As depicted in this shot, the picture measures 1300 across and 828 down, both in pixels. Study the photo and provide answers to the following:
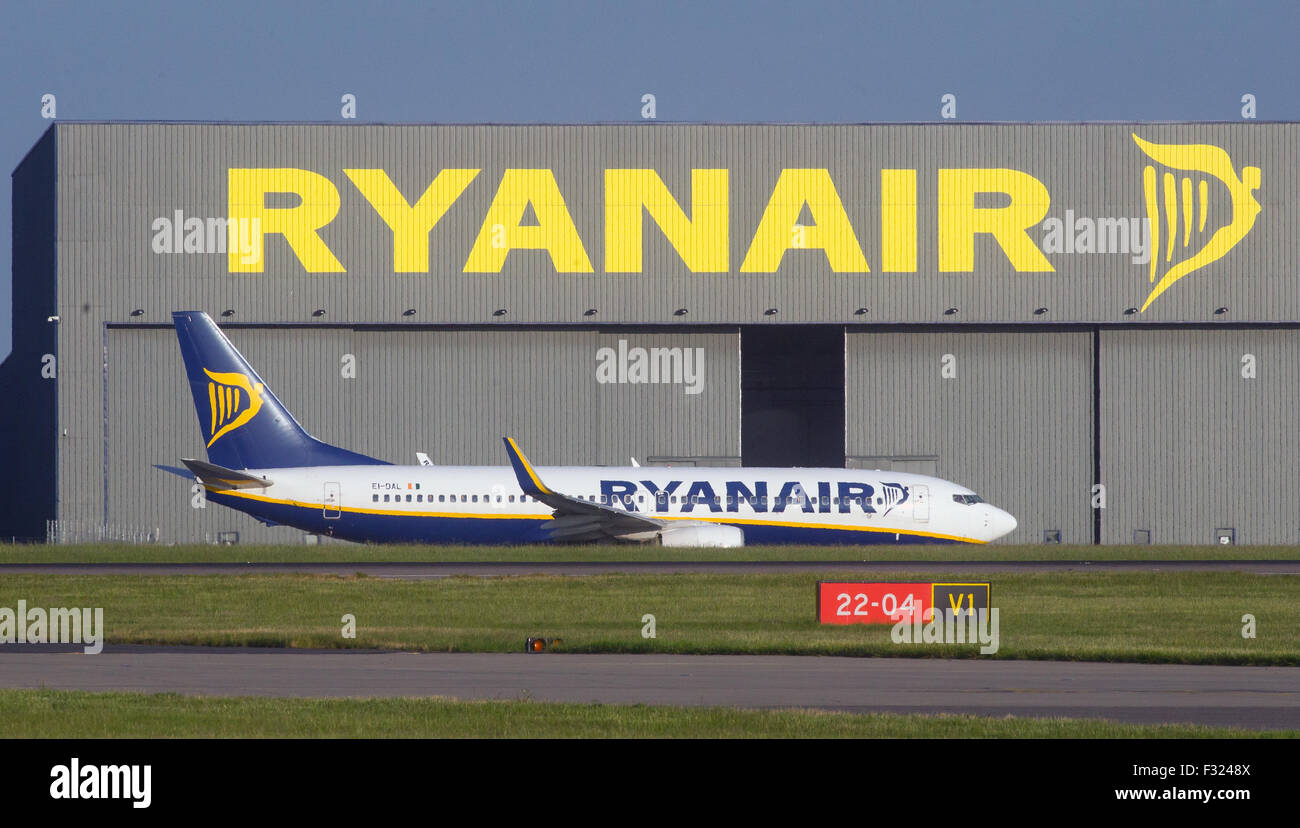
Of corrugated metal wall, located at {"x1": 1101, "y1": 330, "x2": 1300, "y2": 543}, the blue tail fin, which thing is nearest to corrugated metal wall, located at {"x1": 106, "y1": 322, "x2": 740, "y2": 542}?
the blue tail fin

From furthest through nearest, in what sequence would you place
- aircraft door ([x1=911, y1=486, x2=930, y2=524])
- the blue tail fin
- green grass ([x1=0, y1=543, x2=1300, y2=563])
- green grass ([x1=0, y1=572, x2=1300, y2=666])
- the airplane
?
aircraft door ([x1=911, y1=486, x2=930, y2=524]), the blue tail fin, the airplane, green grass ([x1=0, y1=543, x2=1300, y2=563]), green grass ([x1=0, y1=572, x2=1300, y2=666])

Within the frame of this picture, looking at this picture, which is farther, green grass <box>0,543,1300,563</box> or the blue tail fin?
the blue tail fin

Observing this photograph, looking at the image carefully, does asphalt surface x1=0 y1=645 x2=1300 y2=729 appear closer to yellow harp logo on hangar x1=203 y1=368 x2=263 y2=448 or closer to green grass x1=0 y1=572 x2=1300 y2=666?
green grass x1=0 y1=572 x2=1300 y2=666

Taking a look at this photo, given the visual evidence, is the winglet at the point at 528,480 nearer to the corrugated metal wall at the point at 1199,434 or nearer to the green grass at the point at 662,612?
the green grass at the point at 662,612

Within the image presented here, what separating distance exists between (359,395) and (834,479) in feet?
60.8

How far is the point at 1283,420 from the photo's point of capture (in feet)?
187

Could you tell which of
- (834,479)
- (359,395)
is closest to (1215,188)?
(834,479)

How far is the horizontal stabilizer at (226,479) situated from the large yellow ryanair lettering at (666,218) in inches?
631

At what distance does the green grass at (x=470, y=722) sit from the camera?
48.9ft

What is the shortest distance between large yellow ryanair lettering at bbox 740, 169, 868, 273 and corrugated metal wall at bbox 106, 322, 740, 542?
11.3ft

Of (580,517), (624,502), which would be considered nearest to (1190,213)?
(624,502)

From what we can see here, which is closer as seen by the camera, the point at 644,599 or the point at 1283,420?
the point at 644,599

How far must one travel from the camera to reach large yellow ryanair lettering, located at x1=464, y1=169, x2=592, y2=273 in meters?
56.1

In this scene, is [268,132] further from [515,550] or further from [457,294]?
[515,550]
